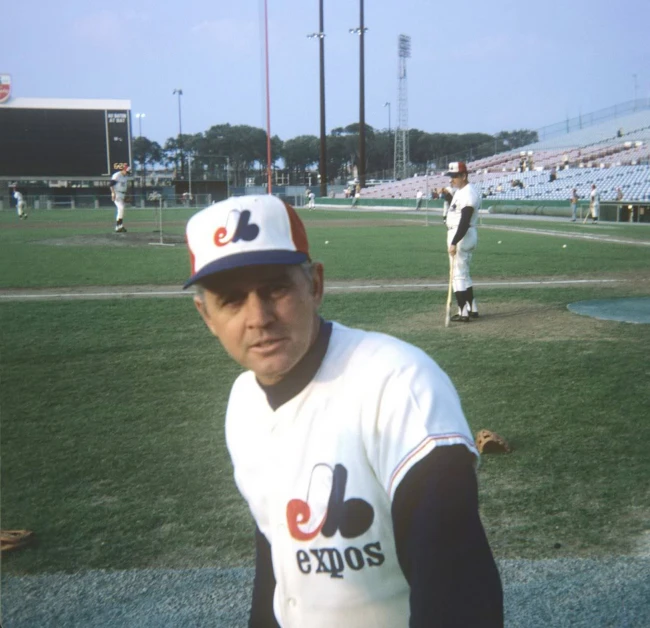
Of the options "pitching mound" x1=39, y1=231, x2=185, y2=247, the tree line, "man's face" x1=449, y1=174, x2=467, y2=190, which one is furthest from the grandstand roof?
"man's face" x1=449, y1=174, x2=467, y2=190

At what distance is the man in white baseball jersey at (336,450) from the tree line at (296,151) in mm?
68084

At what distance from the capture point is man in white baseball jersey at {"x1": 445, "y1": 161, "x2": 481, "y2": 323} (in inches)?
384

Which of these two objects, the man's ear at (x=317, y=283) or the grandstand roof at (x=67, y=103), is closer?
the man's ear at (x=317, y=283)

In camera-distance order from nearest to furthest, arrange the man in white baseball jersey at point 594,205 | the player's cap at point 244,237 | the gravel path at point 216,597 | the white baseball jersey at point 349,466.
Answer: the white baseball jersey at point 349,466, the player's cap at point 244,237, the gravel path at point 216,597, the man in white baseball jersey at point 594,205

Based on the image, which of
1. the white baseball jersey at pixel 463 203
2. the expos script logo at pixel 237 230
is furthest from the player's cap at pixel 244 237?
the white baseball jersey at pixel 463 203

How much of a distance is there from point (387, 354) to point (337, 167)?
427ft

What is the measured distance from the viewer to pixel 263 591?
1845 mm

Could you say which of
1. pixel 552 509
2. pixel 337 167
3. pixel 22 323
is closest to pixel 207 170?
pixel 337 167

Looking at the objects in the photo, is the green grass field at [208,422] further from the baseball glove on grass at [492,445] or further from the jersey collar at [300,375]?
the jersey collar at [300,375]

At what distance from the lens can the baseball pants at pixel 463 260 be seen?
32.4 ft

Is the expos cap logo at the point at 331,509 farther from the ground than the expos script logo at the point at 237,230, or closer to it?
closer to it

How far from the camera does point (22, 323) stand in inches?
392

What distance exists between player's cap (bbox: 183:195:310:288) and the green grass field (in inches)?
100

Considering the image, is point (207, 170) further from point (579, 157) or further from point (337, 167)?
point (579, 157)
